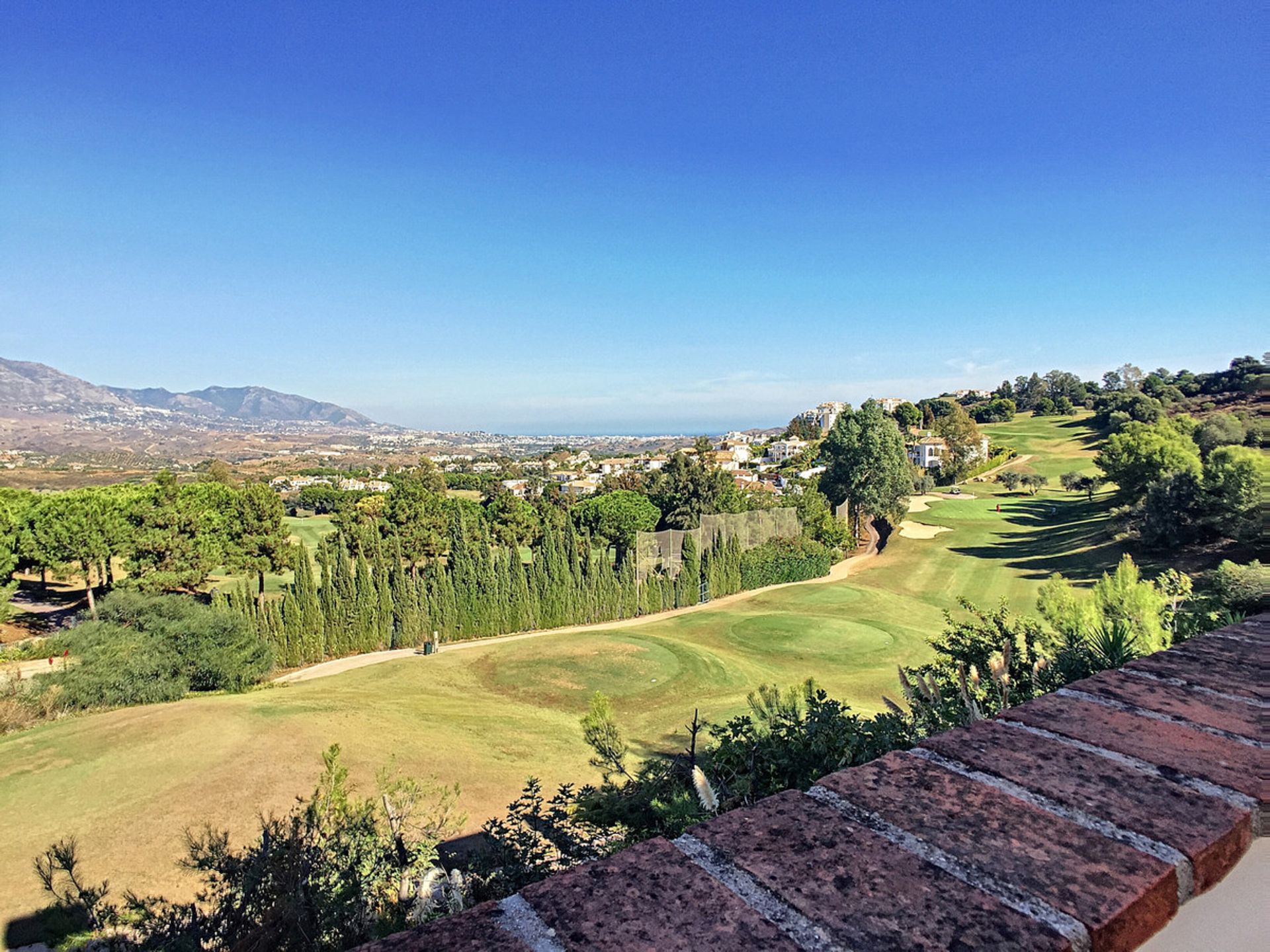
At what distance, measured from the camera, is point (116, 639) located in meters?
15.5

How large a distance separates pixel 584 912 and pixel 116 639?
65.3 ft

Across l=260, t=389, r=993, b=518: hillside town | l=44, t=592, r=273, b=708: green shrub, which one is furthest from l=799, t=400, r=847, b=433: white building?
l=44, t=592, r=273, b=708: green shrub

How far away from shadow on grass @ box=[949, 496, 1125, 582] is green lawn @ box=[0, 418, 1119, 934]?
27 centimetres

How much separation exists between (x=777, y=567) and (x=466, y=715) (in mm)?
23066

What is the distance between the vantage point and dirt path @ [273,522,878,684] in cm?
2209

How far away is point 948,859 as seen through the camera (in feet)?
3.07

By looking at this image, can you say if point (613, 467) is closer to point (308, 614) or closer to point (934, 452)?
point (934, 452)

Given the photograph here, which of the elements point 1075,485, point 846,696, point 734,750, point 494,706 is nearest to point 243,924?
point 734,750

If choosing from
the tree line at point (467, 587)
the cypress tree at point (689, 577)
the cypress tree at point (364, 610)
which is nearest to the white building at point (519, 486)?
the tree line at point (467, 587)

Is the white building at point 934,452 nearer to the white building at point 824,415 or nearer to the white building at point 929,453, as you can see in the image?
the white building at point 929,453

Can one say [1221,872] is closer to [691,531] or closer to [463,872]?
[463,872]

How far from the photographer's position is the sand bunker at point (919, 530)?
125ft

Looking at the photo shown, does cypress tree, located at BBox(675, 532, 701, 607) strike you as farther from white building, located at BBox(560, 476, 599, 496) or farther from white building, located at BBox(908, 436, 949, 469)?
white building, located at BBox(908, 436, 949, 469)

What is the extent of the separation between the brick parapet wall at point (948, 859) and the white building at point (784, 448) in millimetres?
86885
